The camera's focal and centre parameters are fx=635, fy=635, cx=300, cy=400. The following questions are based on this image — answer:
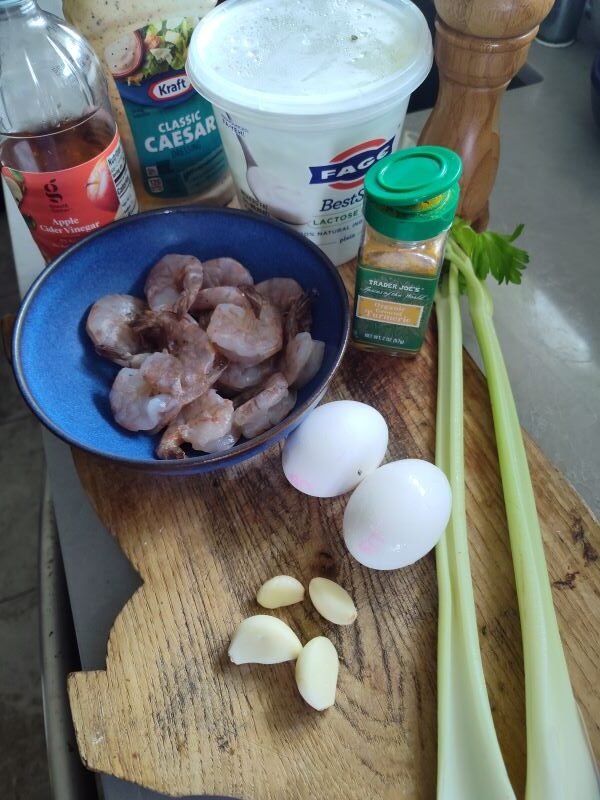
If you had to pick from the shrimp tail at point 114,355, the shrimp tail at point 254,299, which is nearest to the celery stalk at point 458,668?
the shrimp tail at point 254,299

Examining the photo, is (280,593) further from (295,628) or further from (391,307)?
(391,307)

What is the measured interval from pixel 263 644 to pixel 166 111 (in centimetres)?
67

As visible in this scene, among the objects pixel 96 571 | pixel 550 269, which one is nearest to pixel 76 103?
pixel 96 571

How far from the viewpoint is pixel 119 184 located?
0.80m

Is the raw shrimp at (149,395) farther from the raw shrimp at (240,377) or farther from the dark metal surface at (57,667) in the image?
the dark metal surface at (57,667)

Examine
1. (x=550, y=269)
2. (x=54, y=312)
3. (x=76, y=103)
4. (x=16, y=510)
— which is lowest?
(x=16, y=510)

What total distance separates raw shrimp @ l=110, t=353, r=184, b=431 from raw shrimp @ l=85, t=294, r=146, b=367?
49mm

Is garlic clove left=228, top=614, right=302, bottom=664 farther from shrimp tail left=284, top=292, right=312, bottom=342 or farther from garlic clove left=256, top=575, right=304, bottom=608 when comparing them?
shrimp tail left=284, top=292, right=312, bottom=342

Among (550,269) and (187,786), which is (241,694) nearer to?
(187,786)

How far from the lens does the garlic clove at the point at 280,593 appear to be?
0.60 metres

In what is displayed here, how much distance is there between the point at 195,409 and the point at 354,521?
0.22m

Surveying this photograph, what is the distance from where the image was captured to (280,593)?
603mm

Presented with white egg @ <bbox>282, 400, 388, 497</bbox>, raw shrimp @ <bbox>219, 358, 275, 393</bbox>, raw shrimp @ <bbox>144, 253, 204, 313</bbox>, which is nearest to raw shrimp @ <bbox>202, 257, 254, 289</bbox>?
raw shrimp @ <bbox>144, 253, 204, 313</bbox>

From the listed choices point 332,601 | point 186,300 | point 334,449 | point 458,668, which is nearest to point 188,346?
point 186,300
